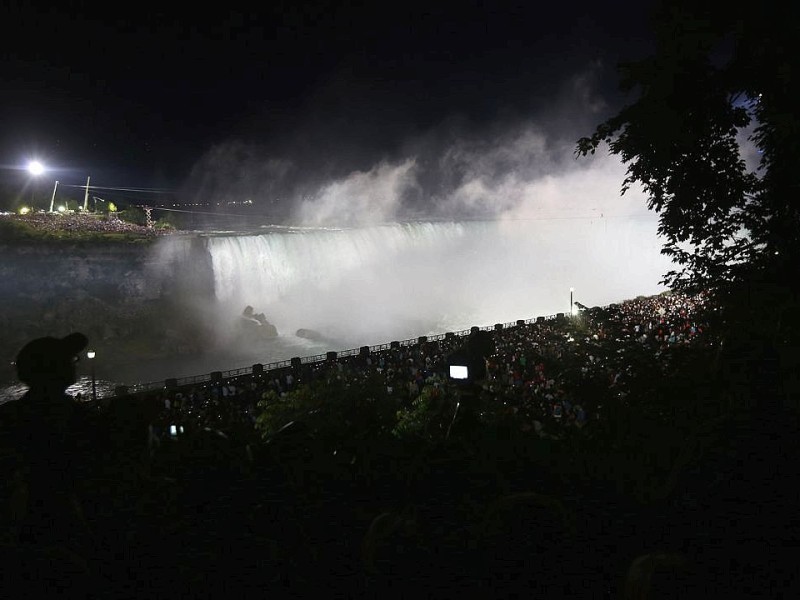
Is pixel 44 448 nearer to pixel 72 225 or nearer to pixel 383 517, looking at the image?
pixel 383 517

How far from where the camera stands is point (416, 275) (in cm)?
5400

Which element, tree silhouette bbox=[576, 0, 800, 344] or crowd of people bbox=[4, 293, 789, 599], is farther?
tree silhouette bbox=[576, 0, 800, 344]

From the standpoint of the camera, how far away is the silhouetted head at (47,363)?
6.64ft

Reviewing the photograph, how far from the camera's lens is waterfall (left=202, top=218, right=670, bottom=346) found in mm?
39750

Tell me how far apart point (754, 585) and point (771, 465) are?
0.56 metres

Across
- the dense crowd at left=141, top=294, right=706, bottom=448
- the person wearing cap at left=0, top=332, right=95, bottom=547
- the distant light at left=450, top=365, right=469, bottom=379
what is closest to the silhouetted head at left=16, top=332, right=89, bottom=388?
the person wearing cap at left=0, top=332, right=95, bottom=547

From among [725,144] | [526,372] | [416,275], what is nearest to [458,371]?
[725,144]

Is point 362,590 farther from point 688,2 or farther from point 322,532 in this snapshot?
point 688,2

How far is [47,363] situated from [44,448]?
14.3 inches

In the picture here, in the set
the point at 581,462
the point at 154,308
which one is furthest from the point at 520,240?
the point at 581,462

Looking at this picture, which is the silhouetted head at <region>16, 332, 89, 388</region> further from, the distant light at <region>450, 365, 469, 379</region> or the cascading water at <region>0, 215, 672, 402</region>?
the cascading water at <region>0, 215, 672, 402</region>

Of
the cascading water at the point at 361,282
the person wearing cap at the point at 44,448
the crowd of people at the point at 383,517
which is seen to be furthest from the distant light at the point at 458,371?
the cascading water at the point at 361,282

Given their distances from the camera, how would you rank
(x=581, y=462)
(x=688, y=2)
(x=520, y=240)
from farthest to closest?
(x=520, y=240), (x=688, y=2), (x=581, y=462)

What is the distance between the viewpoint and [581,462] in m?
2.31
